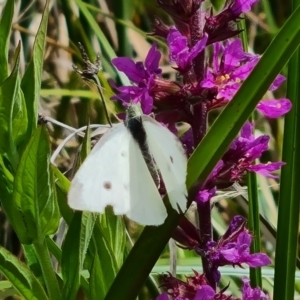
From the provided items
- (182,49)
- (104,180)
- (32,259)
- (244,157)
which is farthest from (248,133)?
(32,259)

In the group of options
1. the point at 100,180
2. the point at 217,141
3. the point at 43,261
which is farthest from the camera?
the point at 43,261

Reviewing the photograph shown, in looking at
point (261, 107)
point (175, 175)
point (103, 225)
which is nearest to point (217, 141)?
point (175, 175)

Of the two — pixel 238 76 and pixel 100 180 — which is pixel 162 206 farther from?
pixel 238 76

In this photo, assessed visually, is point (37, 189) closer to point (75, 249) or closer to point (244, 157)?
point (75, 249)

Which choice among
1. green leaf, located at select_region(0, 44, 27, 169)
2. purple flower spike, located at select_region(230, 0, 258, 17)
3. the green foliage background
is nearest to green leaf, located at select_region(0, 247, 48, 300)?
A: the green foliage background

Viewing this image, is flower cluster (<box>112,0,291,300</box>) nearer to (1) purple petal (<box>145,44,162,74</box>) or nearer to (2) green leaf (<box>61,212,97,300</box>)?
(1) purple petal (<box>145,44,162,74</box>)
